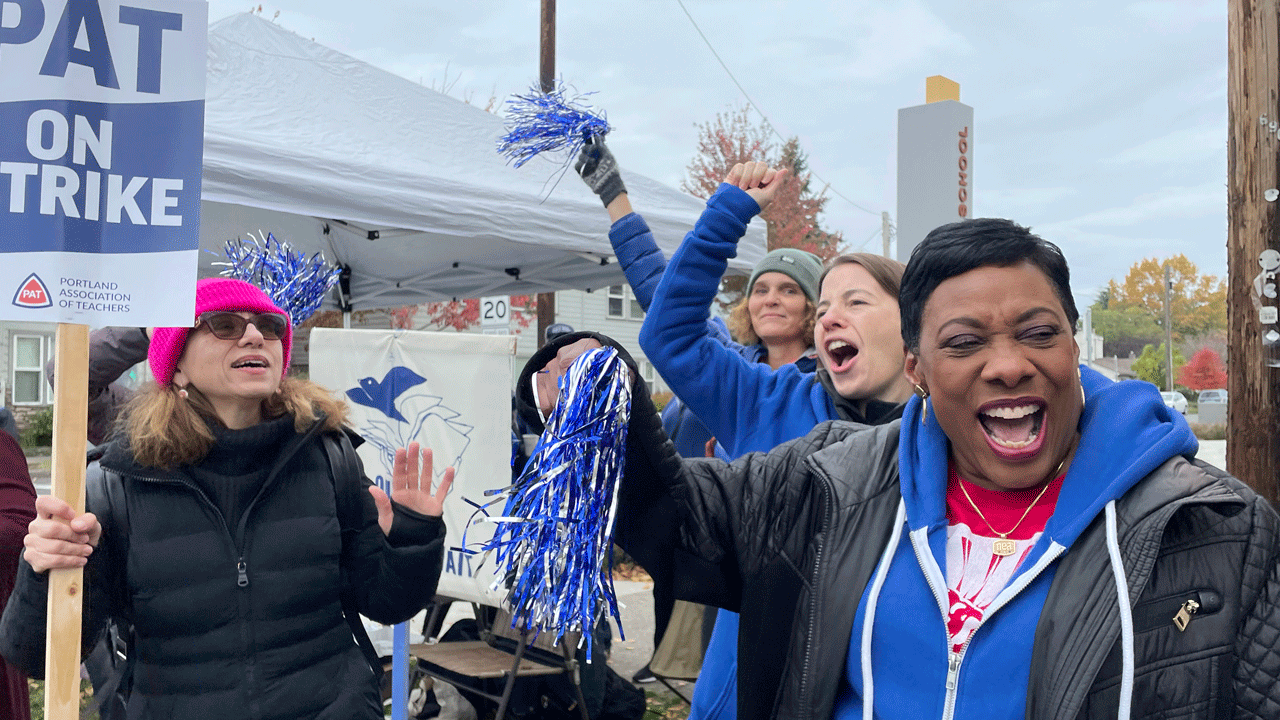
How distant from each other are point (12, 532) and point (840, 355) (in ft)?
7.42

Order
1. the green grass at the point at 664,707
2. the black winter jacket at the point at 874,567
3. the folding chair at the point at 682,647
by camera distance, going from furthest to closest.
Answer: the green grass at the point at 664,707 → the folding chair at the point at 682,647 → the black winter jacket at the point at 874,567

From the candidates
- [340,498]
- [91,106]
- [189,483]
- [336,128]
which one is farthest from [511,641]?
[91,106]

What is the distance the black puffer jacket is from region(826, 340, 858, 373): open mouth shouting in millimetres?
1065

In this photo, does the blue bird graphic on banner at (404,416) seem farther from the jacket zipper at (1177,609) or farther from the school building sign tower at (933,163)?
the jacket zipper at (1177,609)

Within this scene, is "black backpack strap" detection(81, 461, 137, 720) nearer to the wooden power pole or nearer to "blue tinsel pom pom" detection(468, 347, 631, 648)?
"blue tinsel pom pom" detection(468, 347, 631, 648)

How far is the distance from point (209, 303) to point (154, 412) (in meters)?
0.32

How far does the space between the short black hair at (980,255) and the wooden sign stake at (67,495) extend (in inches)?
61.4

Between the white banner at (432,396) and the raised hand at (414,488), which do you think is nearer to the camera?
the raised hand at (414,488)

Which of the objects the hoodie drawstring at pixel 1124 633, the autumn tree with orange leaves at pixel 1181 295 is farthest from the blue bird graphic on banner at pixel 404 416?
the autumn tree with orange leaves at pixel 1181 295

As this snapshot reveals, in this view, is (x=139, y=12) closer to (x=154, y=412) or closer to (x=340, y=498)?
(x=154, y=412)

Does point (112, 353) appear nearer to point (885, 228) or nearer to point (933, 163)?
point (933, 163)

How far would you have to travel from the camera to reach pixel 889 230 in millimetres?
33781

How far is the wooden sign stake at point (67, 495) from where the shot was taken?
70.6 inches

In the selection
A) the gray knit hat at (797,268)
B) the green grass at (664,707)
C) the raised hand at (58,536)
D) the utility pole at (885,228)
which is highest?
the utility pole at (885,228)
